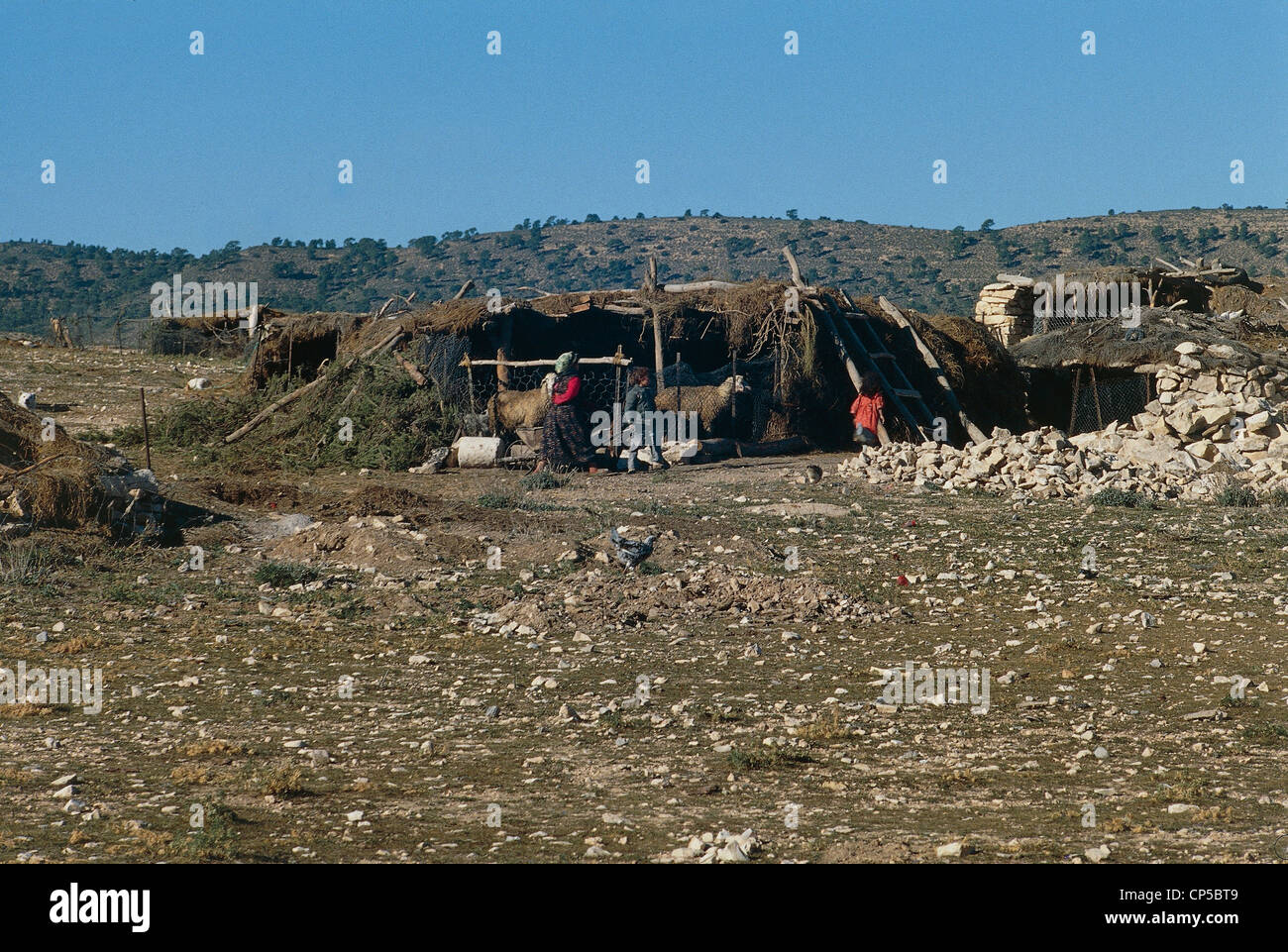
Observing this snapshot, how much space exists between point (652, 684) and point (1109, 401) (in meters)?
12.9

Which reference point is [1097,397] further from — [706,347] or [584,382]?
[584,382]

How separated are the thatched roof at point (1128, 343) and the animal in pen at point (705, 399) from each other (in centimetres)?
518

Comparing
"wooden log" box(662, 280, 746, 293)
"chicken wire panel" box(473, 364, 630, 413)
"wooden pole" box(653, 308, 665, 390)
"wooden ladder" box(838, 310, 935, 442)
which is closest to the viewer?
"chicken wire panel" box(473, 364, 630, 413)

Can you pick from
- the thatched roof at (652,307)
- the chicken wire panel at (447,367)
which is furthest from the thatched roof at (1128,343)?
the chicken wire panel at (447,367)

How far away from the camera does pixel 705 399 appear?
17.6 metres

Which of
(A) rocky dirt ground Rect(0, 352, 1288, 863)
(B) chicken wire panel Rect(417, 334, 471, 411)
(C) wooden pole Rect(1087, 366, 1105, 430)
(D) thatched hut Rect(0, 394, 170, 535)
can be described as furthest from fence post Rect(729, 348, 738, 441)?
(D) thatched hut Rect(0, 394, 170, 535)

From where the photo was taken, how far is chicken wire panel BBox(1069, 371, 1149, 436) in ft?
59.2

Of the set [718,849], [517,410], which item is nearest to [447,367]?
[517,410]

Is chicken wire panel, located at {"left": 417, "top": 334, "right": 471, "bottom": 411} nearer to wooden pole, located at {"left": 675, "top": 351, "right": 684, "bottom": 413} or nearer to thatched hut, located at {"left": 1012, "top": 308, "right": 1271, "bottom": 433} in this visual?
wooden pole, located at {"left": 675, "top": 351, "right": 684, "bottom": 413}

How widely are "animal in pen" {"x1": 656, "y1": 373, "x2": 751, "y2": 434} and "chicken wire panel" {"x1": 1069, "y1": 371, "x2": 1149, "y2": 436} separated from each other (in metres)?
4.89

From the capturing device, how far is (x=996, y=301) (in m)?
23.2

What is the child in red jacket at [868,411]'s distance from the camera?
691 inches

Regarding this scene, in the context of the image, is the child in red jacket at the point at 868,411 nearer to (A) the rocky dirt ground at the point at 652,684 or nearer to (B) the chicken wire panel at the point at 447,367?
(A) the rocky dirt ground at the point at 652,684
